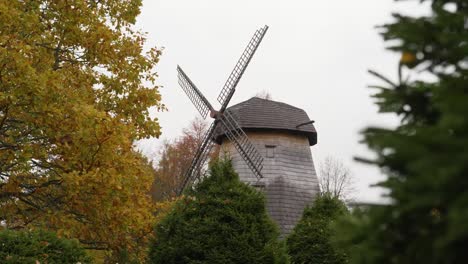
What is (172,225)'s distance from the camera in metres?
8.80

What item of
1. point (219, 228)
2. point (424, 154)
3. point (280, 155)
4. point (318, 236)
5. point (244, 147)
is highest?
point (244, 147)

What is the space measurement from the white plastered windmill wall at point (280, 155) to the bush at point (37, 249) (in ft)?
45.6

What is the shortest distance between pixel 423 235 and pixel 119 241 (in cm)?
844

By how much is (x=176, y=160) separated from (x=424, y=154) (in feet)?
131

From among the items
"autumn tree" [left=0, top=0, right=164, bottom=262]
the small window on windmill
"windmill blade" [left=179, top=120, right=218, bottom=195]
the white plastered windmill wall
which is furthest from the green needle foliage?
"windmill blade" [left=179, top=120, right=218, bottom=195]

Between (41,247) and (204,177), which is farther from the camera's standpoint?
(204,177)

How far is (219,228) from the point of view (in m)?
8.41

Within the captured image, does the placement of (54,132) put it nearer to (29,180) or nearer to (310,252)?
(29,180)

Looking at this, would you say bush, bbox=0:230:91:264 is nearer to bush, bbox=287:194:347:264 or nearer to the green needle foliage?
the green needle foliage

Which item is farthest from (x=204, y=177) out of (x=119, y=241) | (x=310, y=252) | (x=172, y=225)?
(x=310, y=252)

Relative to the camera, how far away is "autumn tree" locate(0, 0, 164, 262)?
8.86 metres

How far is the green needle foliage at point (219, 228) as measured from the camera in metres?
8.30

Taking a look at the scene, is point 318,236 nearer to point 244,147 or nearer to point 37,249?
point 37,249

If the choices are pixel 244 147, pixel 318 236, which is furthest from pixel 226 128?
pixel 318 236
